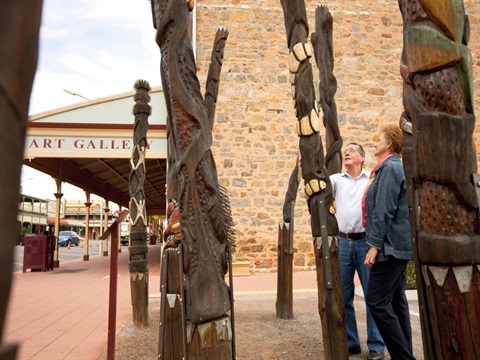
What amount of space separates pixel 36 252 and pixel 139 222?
806 centimetres

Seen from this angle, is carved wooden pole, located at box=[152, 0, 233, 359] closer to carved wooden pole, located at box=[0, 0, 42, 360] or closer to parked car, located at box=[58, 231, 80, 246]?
carved wooden pole, located at box=[0, 0, 42, 360]

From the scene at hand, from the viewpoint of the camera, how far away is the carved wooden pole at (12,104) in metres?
0.40

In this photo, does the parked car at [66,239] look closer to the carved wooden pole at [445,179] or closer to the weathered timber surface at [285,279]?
the weathered timber surface at [285,279]

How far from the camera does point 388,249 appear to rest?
296 centimetres

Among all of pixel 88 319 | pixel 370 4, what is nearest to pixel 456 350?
pixel 88 319

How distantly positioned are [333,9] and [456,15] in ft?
37.9

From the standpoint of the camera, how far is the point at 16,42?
1.39 ft

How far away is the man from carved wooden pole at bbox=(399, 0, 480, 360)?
2052 mm

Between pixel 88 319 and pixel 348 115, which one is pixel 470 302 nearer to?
pixel 88 319

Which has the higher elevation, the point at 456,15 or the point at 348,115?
the point at 348,115

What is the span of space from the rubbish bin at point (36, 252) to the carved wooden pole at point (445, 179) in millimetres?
11895

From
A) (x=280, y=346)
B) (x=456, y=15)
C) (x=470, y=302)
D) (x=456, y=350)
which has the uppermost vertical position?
(x=456, y=15)

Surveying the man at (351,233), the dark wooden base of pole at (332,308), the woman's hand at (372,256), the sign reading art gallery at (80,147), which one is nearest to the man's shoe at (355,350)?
the man at (351,233)

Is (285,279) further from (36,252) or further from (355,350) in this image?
(36,252)
